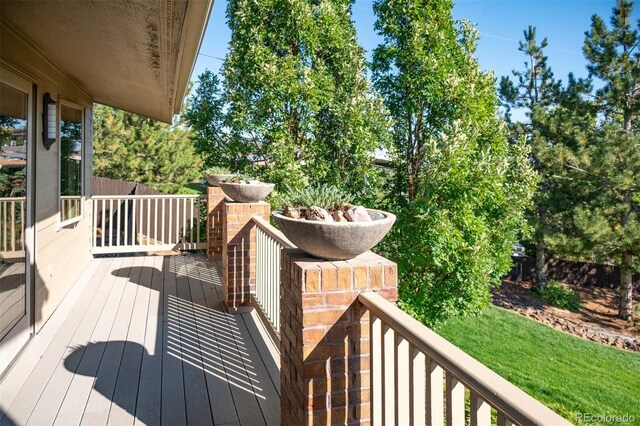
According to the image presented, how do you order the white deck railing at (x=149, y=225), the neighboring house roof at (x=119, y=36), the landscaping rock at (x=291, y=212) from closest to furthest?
the landscaping rock at (x=291, y=212) → the neighboring house roof at (x=119, y=36) → the white deck railing at (x=149, y=225)

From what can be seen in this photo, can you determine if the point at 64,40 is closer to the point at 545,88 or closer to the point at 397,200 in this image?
the point at 397,200

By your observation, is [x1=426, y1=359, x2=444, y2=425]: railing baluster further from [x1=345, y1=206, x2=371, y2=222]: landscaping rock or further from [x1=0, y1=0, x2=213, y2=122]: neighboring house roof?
[x1=0, y1=0, x2=213, y2=122]: neighboring house roof

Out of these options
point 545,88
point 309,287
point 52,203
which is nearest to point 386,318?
point 309,287

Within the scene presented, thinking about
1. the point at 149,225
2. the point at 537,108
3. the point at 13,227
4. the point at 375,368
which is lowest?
the point at 375,368

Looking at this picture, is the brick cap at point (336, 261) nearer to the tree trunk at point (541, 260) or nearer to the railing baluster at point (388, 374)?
the railing baluster at point (388, 374)

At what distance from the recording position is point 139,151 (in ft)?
48.6

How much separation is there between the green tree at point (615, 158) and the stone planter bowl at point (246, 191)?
37.5ft

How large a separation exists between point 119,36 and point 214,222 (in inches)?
167

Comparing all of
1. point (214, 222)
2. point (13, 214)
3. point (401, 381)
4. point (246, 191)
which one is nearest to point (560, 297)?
point (214, 222)

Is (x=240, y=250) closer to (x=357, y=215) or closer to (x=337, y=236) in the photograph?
(x=357, y=215)

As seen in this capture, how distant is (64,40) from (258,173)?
14.8 feet

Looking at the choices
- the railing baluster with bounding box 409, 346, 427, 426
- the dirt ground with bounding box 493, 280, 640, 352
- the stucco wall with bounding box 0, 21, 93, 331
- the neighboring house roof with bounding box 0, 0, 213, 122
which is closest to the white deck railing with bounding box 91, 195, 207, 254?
the stucco wall with bounding box 0, 21, 93, 331

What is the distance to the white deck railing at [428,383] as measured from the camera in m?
0.91

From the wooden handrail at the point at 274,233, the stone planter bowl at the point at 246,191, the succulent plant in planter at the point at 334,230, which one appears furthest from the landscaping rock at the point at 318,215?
the stone planter bowl at the point at 246,191
